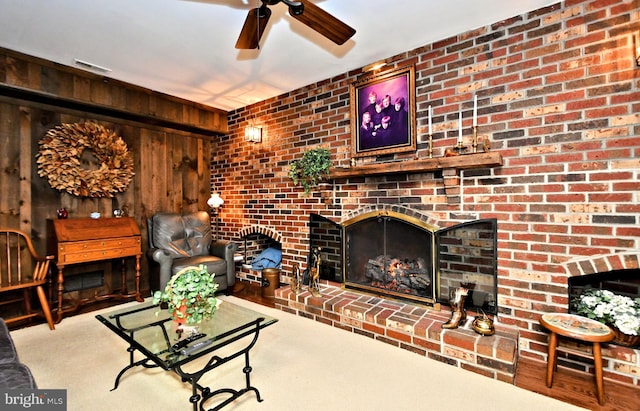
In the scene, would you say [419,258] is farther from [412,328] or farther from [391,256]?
[412,328]

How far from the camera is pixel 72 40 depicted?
2400 millimetres

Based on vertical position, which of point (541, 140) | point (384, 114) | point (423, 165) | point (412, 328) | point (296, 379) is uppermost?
point (384, 114)

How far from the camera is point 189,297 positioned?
64.2 inches

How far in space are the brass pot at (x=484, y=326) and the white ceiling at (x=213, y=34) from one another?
2.22m

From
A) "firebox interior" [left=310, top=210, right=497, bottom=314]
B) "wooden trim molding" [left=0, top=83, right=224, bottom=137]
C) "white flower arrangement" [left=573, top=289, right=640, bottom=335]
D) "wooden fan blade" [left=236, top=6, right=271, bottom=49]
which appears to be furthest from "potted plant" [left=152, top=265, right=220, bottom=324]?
"wooden trim molding" [left=0, top=83, right=224, bottom=137]

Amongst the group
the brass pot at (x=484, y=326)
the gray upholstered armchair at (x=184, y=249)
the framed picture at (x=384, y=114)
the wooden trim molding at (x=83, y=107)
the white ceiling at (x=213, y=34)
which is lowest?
the brass pot at (x=484, y=326)

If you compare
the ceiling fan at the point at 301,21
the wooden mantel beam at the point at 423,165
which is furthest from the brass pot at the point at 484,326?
the ceiling fan at the point at 301,21

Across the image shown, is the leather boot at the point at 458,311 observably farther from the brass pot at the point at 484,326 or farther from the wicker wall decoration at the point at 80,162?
the wicker wall decoration at the point at 80,162

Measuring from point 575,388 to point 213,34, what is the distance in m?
3.53

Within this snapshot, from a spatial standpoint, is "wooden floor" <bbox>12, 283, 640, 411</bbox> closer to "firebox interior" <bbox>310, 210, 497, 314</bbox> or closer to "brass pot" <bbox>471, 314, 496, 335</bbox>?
"brass pot" <bbox>471, 314, 496, 335</bbox>

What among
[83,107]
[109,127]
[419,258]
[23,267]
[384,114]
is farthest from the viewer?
[109,127]

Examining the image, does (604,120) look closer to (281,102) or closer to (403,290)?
(403,290)

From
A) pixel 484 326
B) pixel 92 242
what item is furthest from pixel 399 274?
pixel 92 242

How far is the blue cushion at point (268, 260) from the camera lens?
4.05 m
